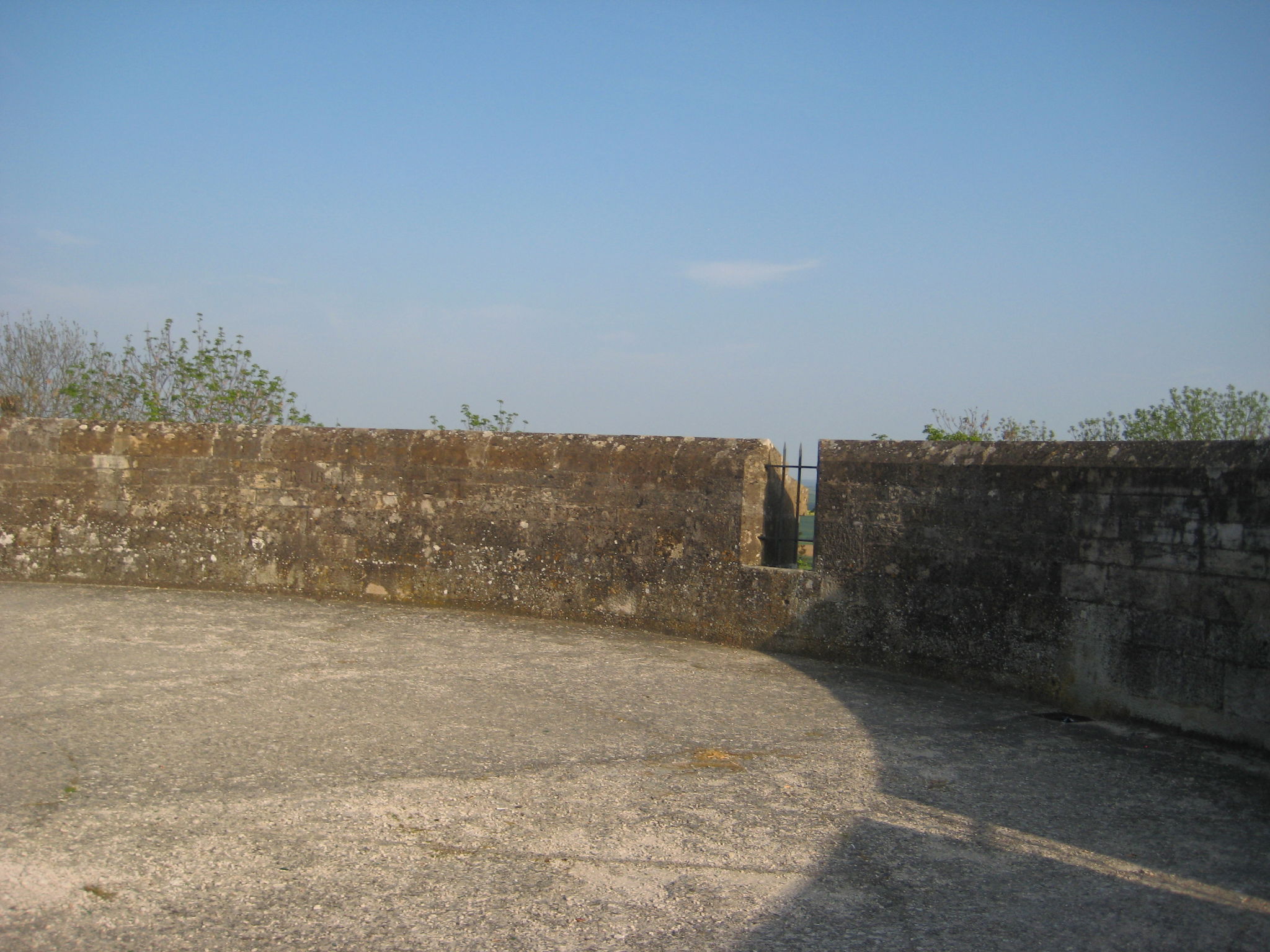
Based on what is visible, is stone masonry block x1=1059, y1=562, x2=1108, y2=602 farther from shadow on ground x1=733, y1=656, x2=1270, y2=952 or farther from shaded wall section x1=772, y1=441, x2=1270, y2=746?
shadow on ground x1=733, y1=656, x2=1270, y2=952

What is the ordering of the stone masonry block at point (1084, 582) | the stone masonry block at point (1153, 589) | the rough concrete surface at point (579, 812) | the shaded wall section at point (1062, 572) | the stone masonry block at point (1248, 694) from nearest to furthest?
the rough concrete surface at point (579, 812) → the stone masonry block at point (1248, 694) → the shaded wall section at point (1062, 572) → the stone masonry block at point (1153, 589) → the stone masonry block at point (1084, 582)

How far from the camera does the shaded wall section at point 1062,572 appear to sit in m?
4.55

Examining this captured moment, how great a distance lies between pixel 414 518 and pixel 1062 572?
4.64 metres

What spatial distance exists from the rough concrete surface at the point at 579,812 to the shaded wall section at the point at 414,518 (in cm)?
124

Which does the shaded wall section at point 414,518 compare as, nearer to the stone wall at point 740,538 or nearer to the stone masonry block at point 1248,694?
the stone wall at point 740,538

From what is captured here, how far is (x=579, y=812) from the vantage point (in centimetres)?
337

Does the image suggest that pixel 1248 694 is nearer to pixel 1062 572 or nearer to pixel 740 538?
pixel 1062 572

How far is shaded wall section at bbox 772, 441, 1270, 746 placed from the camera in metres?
4.55

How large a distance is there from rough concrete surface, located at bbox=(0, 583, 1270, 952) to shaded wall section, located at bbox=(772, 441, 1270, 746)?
26 cm

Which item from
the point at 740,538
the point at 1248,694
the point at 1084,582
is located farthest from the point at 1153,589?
the point at 740,538

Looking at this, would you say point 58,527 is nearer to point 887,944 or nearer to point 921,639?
point 921,639

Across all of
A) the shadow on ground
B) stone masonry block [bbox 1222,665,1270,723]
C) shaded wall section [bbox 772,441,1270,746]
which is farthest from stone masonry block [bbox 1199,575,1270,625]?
the shadow on ground

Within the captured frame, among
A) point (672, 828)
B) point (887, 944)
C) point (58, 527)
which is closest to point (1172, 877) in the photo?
point (887, 944)

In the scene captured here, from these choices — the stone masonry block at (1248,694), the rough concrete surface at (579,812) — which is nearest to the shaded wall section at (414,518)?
the rough concrete surface at (579,812)
